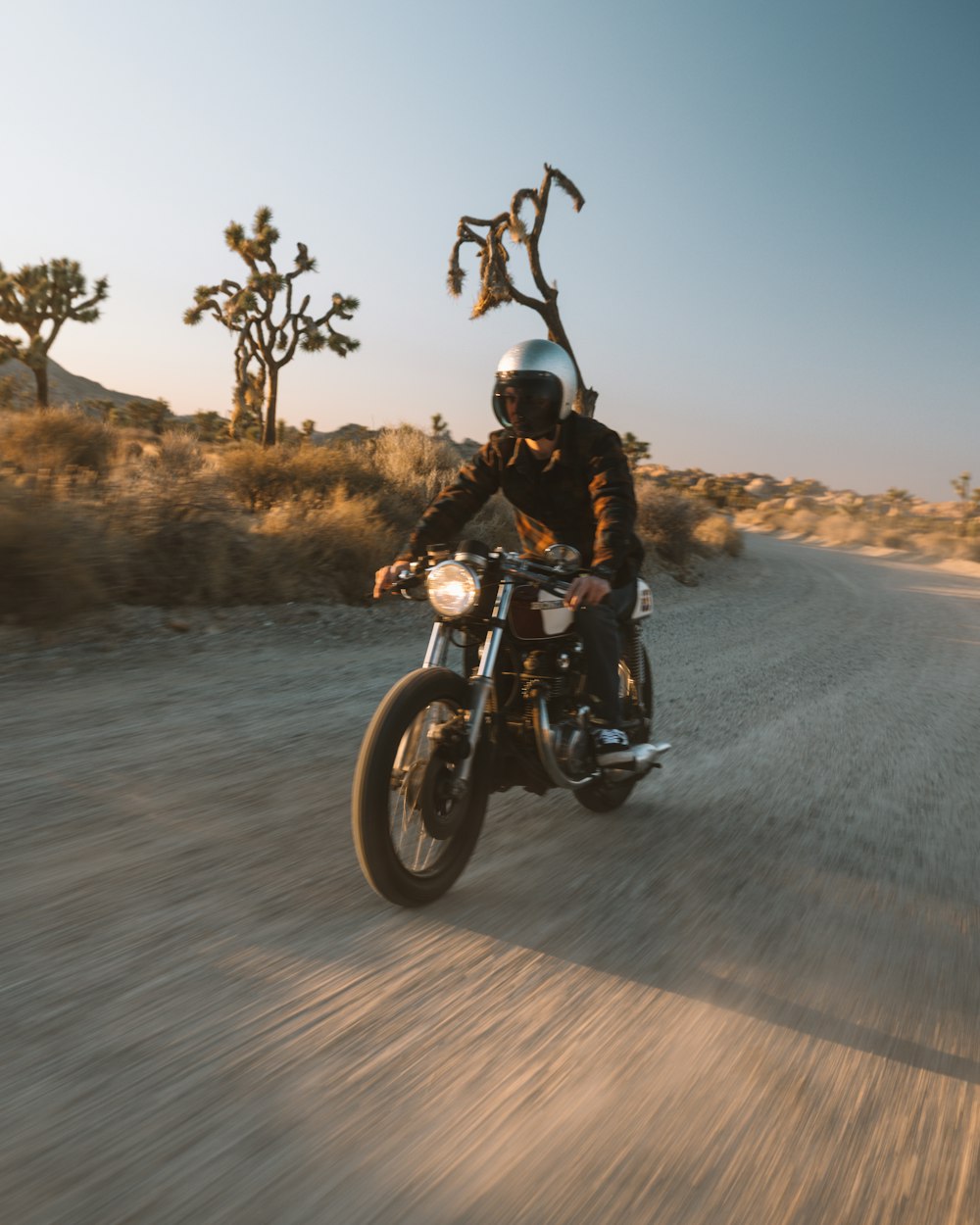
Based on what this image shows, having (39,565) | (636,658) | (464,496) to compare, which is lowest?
(39,565)

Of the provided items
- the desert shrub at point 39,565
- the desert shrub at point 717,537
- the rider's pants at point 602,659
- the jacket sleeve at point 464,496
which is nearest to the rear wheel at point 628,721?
the rider's pants at point 602,659

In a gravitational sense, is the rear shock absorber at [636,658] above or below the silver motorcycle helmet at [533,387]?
below

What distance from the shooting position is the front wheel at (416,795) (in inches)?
114

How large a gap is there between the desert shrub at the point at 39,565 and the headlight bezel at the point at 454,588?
499cm

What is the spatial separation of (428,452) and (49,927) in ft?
49.0

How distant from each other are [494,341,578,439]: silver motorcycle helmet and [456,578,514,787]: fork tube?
811 mm

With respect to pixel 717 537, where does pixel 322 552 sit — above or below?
below

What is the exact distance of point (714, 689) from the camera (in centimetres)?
725

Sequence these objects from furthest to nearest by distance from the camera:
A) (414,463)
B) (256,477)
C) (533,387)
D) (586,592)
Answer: (414,463), (256,477), (533,387), (586,592)

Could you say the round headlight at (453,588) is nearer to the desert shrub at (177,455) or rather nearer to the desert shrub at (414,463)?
the desert shrub at (414,463)

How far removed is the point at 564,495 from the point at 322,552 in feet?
21.9

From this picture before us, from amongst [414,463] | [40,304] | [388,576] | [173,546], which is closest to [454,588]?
[388,576]

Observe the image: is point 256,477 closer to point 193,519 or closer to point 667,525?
point 193,519

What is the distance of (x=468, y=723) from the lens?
3.18 meters
